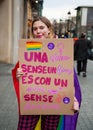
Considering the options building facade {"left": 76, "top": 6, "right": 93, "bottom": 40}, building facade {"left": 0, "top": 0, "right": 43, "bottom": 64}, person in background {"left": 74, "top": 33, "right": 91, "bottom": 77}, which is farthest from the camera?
building facade {"left": 76, "top": 6, "right": 93, "bottom": 40}

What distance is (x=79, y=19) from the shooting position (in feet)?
314

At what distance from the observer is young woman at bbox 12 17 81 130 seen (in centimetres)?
377

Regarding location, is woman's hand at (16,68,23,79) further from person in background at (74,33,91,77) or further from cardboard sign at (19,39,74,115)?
person in background at (74,33,91,77)

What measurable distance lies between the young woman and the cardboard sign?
0.10 m

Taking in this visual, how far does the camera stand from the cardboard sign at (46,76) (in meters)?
3.65

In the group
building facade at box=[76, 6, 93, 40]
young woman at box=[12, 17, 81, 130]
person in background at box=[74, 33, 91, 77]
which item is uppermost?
young woman at box=[12, 17, 81, 130]

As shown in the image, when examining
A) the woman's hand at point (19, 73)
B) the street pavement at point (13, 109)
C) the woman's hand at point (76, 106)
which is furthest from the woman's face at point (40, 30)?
the street pavement at point (13, 109)

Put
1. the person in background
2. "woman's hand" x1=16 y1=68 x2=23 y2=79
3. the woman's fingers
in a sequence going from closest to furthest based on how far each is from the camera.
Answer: "woman's hand" x1=16 y1=68 x2=23 y2=79 < the woman's fingers < the person in background

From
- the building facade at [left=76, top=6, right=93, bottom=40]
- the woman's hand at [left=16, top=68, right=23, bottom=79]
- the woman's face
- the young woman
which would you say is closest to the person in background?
the young woman

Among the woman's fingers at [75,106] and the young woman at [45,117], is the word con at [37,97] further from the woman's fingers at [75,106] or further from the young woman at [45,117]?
the woman's fingers at [75,106]

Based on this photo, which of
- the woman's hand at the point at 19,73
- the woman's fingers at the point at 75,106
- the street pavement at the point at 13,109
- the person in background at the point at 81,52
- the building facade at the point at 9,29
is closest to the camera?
the woman's hand at the point at 19,73

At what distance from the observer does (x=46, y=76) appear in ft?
12.1

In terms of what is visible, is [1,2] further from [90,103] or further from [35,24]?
[35,24]

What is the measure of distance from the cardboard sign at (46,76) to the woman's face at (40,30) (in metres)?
0.14
